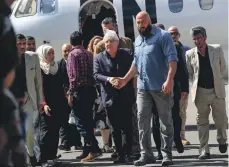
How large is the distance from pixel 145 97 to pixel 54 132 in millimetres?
1442

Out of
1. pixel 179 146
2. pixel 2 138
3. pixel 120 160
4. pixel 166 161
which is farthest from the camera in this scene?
pixel 179 146

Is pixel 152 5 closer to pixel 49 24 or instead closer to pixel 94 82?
pixel 49 24

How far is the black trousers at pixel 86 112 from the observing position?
9289 millimetres

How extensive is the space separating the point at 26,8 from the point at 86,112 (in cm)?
857

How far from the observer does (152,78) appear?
8430mm

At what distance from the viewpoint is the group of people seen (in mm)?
8453

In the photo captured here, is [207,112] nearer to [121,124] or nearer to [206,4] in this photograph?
[121,124]

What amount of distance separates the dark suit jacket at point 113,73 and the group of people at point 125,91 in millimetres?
13

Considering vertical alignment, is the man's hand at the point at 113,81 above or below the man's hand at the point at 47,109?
above

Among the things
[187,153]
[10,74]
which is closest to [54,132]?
[187,153]

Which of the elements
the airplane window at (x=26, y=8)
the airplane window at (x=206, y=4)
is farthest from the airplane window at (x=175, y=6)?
the airplane window at (x=26, y=8)

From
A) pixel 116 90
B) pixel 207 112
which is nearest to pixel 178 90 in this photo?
pixel 207 112

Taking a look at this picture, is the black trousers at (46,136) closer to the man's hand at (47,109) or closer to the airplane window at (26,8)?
the man's hand at (47,109)

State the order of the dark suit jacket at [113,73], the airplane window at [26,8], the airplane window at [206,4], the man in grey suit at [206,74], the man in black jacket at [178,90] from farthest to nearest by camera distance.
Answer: the airplane window at [26,8]
the airplane window at [206,4]
the man in black jacket at [178,90]
the dark suit jacket at [113,73]
the man in grey suit at [206,74]
